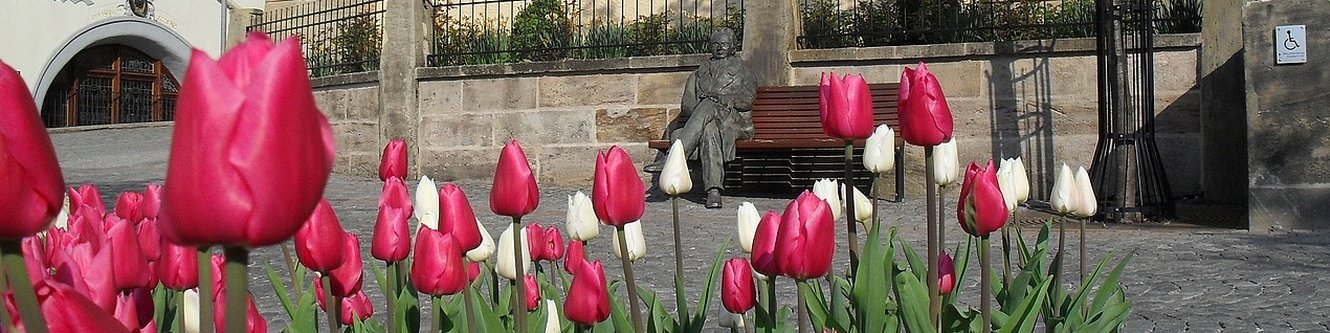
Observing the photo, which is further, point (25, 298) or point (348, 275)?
point (348, 275)

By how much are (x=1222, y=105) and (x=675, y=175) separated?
899cm

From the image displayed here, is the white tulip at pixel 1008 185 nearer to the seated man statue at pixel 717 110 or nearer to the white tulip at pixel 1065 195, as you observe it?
the white tulip at pixel 1065 195

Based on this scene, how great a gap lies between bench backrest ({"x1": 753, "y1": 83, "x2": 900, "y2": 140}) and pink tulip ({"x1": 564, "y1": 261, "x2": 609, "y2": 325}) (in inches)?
356

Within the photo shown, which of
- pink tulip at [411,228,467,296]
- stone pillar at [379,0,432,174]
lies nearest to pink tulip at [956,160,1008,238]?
pink tulip at [411,228,467,296]

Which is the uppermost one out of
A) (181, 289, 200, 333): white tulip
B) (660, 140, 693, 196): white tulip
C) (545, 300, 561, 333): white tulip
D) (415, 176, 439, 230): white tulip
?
(660, 140, 693, 196): white tulip

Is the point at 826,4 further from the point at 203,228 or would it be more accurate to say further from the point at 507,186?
the point at 203,228

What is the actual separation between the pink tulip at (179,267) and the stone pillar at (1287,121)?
285 inches

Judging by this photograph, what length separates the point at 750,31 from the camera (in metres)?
11.7

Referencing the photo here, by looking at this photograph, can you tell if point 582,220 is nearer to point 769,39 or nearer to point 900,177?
point 900,177

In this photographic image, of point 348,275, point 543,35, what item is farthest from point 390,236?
point 543,35

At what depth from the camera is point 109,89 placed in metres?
23.6

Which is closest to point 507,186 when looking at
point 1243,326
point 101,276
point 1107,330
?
point 101,276

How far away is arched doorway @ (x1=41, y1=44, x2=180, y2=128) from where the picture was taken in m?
22.5

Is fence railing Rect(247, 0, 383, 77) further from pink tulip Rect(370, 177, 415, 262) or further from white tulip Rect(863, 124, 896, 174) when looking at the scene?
pink tulip Rect(370, 177, 415, 262)
